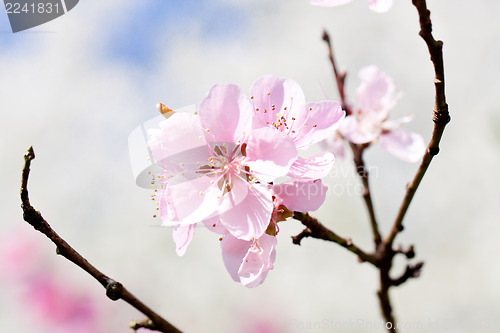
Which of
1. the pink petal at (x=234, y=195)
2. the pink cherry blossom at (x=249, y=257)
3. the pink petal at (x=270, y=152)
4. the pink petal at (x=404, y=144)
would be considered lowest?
the pink petal at (x=404, y=144)

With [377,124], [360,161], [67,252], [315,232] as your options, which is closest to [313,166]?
[315,232]

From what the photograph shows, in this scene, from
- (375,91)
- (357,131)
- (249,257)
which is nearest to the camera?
(249,257)

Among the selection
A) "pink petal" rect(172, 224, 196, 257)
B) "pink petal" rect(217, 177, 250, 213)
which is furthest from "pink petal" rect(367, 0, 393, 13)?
"pink petal" rect(172, 224, 196, 257)

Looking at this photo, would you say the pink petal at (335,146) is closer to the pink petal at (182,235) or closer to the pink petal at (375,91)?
the pink petal at (375,91)

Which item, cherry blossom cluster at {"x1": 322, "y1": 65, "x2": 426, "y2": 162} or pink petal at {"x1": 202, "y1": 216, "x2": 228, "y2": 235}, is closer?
pink petal at {"x1": 202, "y1": 216, "x2": 228, "y2": 235}

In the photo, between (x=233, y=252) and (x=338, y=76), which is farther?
(x=338, y=76)

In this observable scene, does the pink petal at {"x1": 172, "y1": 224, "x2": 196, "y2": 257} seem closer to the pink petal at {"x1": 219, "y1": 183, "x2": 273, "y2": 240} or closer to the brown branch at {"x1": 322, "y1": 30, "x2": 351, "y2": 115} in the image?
the pink petal at {"x1": 219, "y1": 183, "x2": 273, "y2": 240}

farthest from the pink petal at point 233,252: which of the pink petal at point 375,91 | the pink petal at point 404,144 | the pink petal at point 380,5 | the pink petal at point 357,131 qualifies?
the pink petal at point 375,91

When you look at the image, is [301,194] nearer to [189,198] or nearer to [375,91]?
[189,198]
